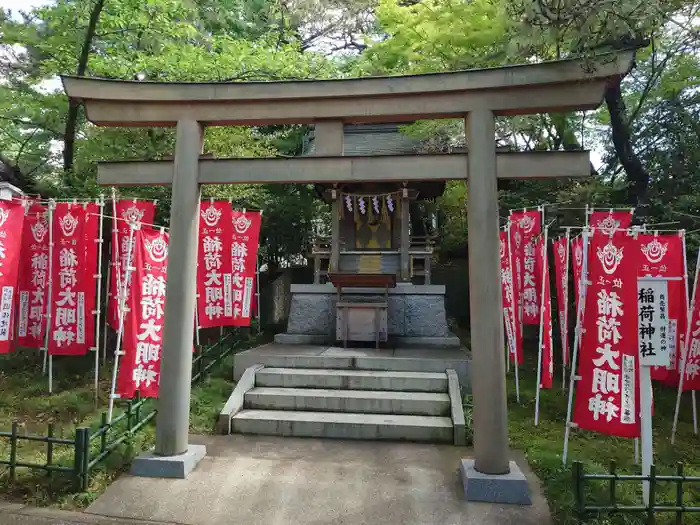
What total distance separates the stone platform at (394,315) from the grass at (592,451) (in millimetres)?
2637

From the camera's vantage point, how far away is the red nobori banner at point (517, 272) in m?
8.80

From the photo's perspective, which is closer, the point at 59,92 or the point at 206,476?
the point at 206,476

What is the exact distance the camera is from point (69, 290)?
26.3 feet

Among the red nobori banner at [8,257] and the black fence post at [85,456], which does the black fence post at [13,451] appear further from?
the red nobori banner at [8,257]

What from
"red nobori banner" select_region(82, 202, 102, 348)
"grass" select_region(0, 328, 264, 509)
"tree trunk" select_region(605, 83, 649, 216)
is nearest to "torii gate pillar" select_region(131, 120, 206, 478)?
"grass" select_region(0, 328, 264, 509)

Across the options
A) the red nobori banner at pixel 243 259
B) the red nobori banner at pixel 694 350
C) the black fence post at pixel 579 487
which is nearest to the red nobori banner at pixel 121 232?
the red nobori banner at pixel 243 259

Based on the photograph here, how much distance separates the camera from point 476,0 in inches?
436

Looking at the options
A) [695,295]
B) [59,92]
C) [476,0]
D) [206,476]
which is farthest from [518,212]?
[59,92]

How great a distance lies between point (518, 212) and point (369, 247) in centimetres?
567

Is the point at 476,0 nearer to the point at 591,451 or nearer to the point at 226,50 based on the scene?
the point at 226,50

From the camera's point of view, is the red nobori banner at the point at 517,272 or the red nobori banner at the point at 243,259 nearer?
the red nobori banner at the point at 517,272

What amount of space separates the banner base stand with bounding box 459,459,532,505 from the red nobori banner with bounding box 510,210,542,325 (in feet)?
16.4

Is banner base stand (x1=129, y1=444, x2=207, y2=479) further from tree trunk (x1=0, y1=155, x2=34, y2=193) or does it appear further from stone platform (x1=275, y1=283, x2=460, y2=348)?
tree trunk (x1=0, y1=155, x2=34, y2=193)

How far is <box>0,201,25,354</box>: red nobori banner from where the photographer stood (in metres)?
6.92
